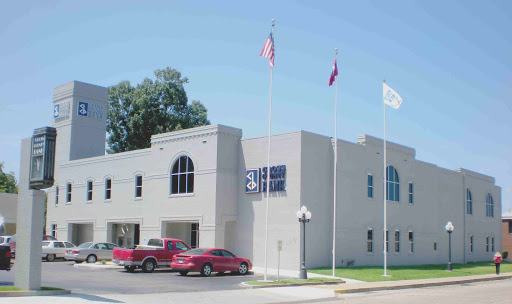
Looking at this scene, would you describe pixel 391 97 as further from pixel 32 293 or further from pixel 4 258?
pixel 32 293

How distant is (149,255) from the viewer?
2945cm

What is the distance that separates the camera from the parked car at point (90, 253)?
112ft

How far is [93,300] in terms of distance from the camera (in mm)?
17406

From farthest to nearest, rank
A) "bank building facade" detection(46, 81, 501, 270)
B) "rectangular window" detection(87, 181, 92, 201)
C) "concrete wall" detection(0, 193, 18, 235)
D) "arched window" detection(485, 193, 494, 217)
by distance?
"concrete wall" detection(0, 193, 18, 235) → "arched window" detection(485, 193, 494, 217) → "rectangular window" detection(87, 181, 92, 201) → "bank building facade" detection(46, 81, 501, 270)

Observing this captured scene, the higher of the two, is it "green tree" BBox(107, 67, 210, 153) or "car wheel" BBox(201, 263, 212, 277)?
"green tree" BBox(107, 67, 210, 153)

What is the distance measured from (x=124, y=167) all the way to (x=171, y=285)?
1906 cm

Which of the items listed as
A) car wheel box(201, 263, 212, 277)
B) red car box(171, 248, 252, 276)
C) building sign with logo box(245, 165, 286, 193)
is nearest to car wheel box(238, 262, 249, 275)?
red car box(171, 248, 252, 276)

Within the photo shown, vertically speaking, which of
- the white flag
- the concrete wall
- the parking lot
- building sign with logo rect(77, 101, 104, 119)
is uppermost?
building sign with logo rect(77, 101, 104, 119)

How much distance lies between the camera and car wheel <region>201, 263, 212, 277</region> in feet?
91.5

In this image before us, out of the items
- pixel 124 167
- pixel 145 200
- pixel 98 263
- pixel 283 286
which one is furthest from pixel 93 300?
pixel 124 167

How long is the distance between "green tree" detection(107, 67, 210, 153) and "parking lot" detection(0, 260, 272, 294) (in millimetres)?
33801

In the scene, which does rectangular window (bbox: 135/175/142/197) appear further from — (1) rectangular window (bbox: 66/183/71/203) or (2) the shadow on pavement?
(2) the shadow on pavement

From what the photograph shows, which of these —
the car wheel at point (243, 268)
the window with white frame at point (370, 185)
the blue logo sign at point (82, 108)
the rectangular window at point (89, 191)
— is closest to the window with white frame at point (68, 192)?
the rectangular window at point (89, 191)

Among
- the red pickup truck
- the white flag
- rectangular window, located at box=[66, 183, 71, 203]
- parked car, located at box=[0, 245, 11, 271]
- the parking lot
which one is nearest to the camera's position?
the parking lot
